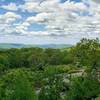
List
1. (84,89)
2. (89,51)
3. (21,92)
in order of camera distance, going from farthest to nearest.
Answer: (89,51) < (84,89) < (21,92)

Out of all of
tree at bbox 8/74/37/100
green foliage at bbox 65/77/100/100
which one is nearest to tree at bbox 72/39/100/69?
green foliage at bbox 65/77/100/100

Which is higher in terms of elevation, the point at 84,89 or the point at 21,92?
the point at 21,92

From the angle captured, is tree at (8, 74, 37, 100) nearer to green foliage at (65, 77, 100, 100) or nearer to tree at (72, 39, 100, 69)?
green foliage at (65, 77, 100, 100)

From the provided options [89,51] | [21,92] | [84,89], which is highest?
[89,51]

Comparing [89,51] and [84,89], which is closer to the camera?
[84,89]

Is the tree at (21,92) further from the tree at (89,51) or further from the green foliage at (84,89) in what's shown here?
the tree at (89,51)

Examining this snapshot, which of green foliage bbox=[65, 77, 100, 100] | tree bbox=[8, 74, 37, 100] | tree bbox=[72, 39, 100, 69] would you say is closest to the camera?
tree bbox=[8, 74, 37, 100]

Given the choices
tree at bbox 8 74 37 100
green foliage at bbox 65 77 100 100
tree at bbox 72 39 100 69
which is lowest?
green foliage at bbox 65 77 100 100

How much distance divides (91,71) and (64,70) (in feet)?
279

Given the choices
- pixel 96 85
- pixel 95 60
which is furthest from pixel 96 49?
pixel 96 85

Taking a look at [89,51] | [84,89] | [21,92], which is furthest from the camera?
[89,51]

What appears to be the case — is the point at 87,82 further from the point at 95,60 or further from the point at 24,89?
the point at 24,89

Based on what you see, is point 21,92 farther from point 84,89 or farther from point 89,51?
point 89,51

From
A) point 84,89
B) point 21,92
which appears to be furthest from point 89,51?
point 21,92
